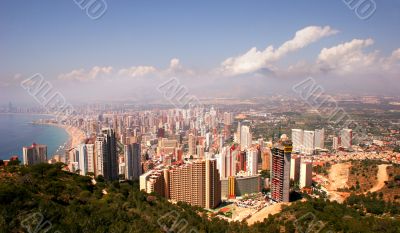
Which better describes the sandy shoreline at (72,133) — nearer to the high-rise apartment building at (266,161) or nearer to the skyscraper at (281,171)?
the high-rise apartment building at (266,161)

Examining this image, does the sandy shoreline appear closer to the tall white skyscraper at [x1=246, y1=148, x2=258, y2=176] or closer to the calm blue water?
the calm blue water

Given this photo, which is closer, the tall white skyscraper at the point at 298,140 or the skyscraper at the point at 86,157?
the skyscraper at the point at 86,157

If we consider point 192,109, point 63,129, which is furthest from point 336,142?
point 63,129

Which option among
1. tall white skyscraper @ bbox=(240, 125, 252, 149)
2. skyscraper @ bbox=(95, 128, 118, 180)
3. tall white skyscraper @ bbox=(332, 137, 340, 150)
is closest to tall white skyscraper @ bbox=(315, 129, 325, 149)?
tall white skyscraper @ bbox=(332, 137, 340, 150)

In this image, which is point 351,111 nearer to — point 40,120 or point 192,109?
point 192,109

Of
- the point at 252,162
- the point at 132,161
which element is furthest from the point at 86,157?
the point at 252,162

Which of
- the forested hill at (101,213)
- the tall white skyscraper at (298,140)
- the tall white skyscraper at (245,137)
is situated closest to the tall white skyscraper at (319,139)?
the tall white skyscraper at (298,140)
